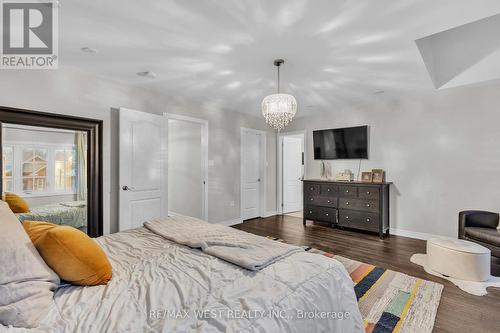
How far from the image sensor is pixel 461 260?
8.33 feet

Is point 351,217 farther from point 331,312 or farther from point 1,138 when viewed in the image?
point 1,138

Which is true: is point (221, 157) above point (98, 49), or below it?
below

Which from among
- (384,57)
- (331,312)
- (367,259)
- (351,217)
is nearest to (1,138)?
(331,312)

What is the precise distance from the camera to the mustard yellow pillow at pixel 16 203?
260 cm

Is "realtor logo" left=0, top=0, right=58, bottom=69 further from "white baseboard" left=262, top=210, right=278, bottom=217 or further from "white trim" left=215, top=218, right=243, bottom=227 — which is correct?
"white baseboard" left=262, top=210, right=278, bottom=217

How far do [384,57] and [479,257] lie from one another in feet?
7.59

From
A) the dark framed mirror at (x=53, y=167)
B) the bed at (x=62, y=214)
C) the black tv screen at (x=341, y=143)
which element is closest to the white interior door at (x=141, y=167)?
the dark framed mirror at (x=53, y=167)

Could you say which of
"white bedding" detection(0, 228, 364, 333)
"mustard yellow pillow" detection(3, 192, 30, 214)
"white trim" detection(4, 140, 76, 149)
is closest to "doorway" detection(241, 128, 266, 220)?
"white trim" detection(4, 140, 76, 149)

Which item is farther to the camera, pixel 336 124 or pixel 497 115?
pixel 336 124

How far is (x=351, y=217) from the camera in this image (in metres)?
4.37

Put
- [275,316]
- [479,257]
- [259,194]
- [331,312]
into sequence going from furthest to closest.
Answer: [259,194], [479,257], [331,312], [275,316]

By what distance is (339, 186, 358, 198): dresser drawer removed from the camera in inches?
170

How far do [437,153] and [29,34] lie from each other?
5424 mm

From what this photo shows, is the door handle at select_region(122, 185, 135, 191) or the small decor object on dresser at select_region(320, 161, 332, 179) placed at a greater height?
the small decor object on dresser at select_region(320, 161, 332, 179)
